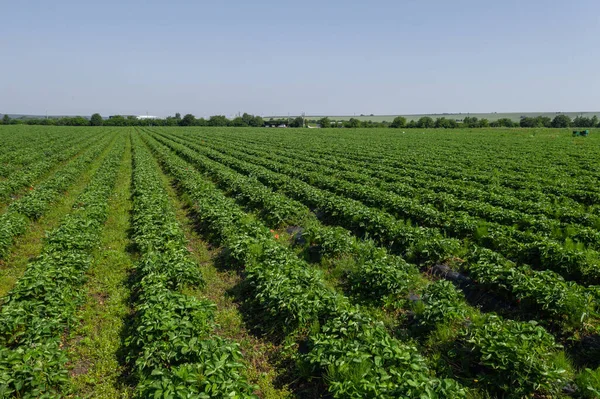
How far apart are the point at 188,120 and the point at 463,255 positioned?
156435 mm

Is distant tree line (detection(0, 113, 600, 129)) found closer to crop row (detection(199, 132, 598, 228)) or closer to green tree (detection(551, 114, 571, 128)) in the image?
green tree (detection(551, 114, 571, 128))

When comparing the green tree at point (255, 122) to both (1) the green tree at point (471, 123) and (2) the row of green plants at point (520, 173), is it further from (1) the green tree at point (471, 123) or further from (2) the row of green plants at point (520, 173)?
(2) the row of green plants at point (520, 173)

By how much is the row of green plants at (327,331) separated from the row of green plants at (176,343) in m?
1.12

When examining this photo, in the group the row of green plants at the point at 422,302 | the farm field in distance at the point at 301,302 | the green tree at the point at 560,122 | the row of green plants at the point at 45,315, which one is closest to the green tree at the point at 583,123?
the green tree at the point at 560,122

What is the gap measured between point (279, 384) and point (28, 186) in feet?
66.1

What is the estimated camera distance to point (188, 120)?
5969 inches

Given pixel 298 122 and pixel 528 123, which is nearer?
pixel 528 123

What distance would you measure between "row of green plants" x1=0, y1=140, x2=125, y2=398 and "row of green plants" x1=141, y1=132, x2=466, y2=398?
342 cm

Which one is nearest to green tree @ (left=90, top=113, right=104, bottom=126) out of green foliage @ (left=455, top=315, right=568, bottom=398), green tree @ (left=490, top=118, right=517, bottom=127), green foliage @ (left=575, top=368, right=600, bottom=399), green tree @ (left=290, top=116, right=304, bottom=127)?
green tree @ (left=290, top=116, right=304, bottom=127)

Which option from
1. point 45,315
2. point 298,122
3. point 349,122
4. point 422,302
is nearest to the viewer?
point 45,315

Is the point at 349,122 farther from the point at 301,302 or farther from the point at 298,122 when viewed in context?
the point at 301,302

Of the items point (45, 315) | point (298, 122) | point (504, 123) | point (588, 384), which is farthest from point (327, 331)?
point (298, 122)

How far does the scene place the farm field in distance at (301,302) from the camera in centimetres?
474

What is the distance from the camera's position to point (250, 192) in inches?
622
